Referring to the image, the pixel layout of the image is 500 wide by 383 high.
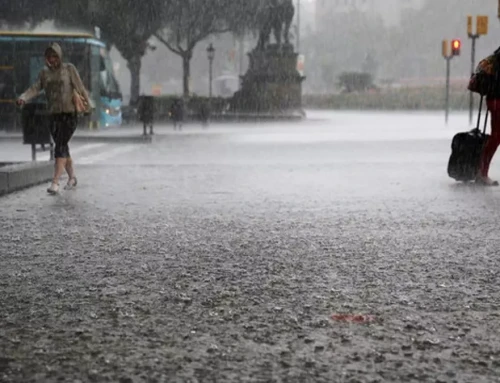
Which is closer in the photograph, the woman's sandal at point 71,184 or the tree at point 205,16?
the woman's sandal at point 71,184

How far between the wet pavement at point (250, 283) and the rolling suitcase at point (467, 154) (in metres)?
0.41

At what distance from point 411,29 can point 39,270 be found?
275 feet

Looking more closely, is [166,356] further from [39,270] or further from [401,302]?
[39,270]

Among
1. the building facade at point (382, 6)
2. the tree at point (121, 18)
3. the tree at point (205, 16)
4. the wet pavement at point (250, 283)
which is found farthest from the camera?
the building facade at point (382, 6)

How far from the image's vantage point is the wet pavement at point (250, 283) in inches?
148

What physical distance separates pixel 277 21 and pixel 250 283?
33878 mm

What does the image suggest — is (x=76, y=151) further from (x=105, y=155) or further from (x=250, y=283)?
(x=250, y=283)

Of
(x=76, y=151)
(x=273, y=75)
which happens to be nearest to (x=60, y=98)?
(x=76, y=151)

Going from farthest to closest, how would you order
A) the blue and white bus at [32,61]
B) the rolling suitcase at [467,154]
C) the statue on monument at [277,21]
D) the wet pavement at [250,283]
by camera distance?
the statue on monument at [277,21] → the blue and white bus at [32,61] → the rolling suitcase at [467,154] → the wet pavement at [250,283]

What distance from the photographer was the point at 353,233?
7.47 meters

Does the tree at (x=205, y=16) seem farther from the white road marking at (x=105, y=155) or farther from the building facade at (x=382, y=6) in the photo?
the building facade at (x=382, y=6)

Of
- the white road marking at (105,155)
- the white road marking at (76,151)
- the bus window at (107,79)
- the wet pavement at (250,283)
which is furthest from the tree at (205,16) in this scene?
the wet pavement at (250,283)

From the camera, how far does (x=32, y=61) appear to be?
2773 centimetres

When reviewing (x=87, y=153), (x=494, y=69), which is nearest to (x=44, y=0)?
(x=87, y=153)
